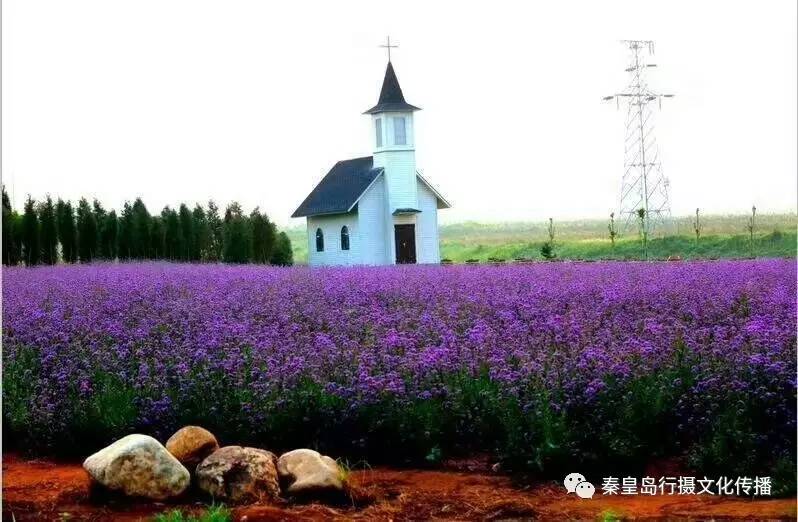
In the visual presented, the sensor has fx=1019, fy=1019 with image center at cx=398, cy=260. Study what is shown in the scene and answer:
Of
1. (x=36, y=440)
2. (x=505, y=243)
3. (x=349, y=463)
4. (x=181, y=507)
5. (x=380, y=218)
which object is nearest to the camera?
(x=181, y=507)

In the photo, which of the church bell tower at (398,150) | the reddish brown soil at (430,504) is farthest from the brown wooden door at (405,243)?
the reddish brown soil at (430,504)

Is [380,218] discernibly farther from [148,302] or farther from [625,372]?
[625,372]

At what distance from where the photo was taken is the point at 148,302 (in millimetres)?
12203

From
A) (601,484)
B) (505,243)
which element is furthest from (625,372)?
(505,243)

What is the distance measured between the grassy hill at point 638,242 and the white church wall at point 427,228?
2209mm

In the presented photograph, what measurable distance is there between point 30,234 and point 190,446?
2304 cm

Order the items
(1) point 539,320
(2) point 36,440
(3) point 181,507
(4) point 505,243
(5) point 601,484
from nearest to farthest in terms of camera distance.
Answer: (3) point 181,507 → (5) point 601,484 → (2) point 36,440 → (1) point 539,320 → (4) point 505,243

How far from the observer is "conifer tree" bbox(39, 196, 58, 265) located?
27.9 m

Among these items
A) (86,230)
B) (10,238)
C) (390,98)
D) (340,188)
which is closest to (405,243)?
(340,188)

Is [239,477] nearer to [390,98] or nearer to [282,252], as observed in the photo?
[390,98]

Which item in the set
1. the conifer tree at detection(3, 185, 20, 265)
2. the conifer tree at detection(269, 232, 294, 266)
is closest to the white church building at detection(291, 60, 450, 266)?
the conifer tree at detection(269, 232, 294, 266)

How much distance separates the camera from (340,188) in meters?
33.0

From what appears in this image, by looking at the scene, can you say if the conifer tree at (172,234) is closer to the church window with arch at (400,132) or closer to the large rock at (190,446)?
the church window with arch at (400,132)

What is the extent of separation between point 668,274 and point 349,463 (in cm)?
887
